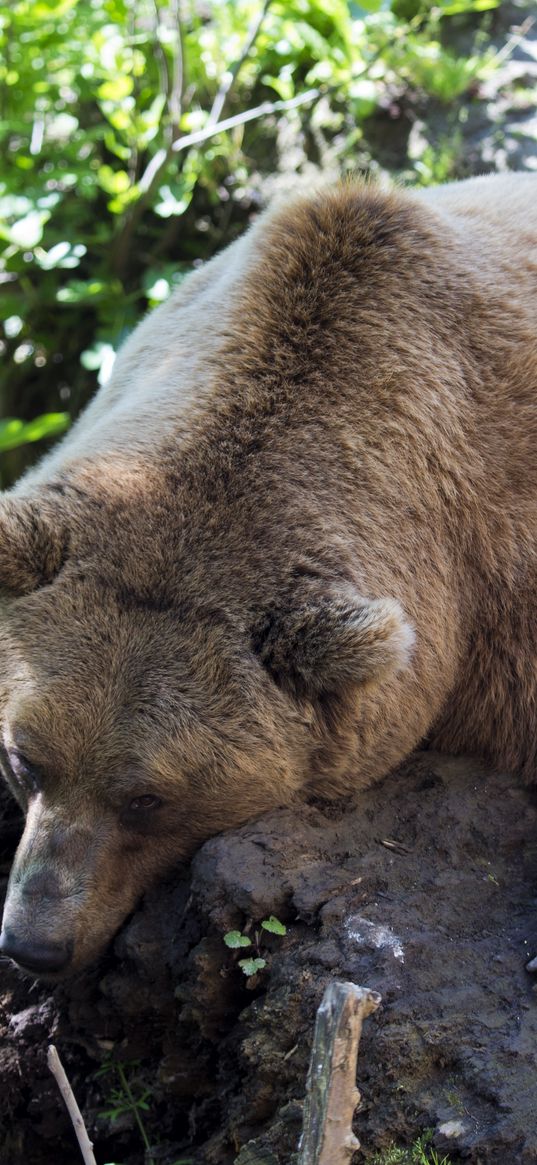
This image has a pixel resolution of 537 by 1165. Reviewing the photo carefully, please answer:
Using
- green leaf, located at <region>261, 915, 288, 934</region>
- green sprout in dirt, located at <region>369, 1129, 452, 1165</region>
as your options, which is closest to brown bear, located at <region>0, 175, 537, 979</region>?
green leaf, located at <region>261, 915, 288, 934</region>

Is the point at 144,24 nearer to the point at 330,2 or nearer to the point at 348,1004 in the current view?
the point at 330,2

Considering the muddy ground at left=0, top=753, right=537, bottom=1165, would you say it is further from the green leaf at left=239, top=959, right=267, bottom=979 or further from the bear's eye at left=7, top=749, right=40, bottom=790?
the bear's eye at left=7, top=749, right=40, bottom=790

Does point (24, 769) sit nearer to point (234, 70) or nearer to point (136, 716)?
point (136, 716)

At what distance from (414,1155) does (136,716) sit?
1.43m

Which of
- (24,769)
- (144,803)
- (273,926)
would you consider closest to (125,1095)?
(273,926)

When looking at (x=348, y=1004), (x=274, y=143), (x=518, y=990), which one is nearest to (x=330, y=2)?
(x=274, y=143)

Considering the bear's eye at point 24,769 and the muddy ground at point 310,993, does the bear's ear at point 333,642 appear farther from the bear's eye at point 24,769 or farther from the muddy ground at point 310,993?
Answer: the bear's eye at point 24,769

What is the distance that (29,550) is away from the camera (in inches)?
146

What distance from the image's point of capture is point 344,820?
3.80m

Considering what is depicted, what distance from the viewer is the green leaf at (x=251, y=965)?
337cm

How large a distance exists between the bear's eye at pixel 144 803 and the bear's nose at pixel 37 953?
47 centimetres

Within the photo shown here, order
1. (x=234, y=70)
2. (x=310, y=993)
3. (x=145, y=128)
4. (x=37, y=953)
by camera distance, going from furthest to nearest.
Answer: (x=145, y=128)
(x=234, y=70)
(x=37, y=953)
(x=310, y=993)

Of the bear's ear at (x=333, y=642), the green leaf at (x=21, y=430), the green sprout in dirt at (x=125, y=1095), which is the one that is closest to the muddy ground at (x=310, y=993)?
the green sprout in dirt at (x=125, y=1095)

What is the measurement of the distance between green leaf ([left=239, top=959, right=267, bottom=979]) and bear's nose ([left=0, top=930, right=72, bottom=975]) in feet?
1.91
